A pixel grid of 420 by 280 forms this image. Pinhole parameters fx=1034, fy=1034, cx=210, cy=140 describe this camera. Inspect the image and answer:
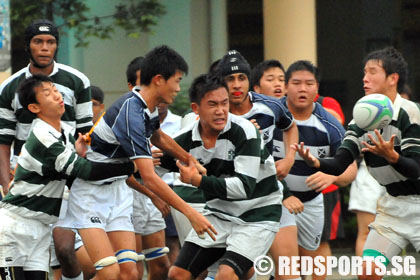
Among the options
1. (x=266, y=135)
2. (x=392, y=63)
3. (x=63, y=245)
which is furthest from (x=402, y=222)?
(x=63, y=245)

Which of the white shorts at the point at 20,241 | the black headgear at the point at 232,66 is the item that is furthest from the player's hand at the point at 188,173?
the black headgear at the point at 232,66

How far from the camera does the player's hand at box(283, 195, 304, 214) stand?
8.41 meters

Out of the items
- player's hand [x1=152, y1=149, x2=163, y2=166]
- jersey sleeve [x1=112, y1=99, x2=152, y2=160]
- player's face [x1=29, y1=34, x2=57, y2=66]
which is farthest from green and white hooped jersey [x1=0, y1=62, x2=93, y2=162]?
jersey sleeve [x1=112, y1=99, x2=152, y2=160]

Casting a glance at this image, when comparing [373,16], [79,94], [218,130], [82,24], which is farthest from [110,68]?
[218,130]

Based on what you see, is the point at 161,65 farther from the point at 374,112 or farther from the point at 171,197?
the point at 374,112

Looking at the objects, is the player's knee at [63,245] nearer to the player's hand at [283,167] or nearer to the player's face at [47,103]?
the player's face at [47,103]

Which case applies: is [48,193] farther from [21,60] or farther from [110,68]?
[110,68]

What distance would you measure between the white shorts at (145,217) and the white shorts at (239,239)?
145 cm

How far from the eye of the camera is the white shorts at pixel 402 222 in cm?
782

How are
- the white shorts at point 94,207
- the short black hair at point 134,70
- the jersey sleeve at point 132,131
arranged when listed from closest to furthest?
the jersey sleeve at point 132,131, the white shorts at point 94,207, the short black hair at point 134,70

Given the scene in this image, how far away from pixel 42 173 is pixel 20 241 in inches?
20.0

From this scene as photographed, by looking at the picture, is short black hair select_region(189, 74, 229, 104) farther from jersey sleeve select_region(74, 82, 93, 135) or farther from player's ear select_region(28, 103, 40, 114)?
player's ear select_region(28, 103, 40, 114)

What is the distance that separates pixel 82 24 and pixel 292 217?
15.9ft

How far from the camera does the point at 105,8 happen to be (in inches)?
497
